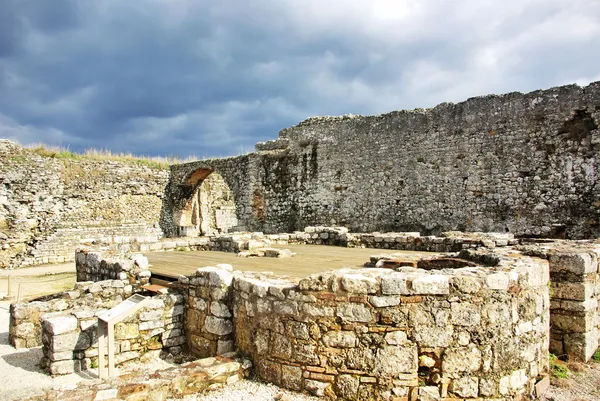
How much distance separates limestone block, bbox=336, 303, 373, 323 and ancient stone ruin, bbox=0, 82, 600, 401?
0.04 feet

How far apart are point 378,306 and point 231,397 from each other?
1.60 metres

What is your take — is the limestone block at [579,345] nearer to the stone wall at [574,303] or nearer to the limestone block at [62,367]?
the stone wall at [574,303]

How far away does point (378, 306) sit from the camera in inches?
155

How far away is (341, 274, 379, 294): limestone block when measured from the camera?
3969mm

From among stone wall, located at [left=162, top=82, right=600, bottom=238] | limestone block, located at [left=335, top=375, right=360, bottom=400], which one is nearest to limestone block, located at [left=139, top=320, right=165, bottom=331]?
limestone block, located at [left=335, top=375, right=360, bottom=400]

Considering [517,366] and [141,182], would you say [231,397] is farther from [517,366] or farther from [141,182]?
[141,182]

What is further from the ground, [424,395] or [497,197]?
[497,197]

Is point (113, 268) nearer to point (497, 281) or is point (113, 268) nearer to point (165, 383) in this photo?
point (165, 383)

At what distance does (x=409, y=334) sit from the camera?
12.8ft

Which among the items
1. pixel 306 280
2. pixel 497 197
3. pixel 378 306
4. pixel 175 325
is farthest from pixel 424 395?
pixel 497 197

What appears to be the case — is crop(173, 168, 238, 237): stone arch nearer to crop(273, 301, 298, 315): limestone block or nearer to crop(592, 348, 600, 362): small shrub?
crop(273, 301, 298, 315): limestone block

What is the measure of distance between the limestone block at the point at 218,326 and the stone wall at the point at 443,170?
31.3 feet

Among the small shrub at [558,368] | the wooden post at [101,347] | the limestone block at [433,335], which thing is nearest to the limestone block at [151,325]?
the wooden post at [101,347]

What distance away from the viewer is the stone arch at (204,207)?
73.5 feet
